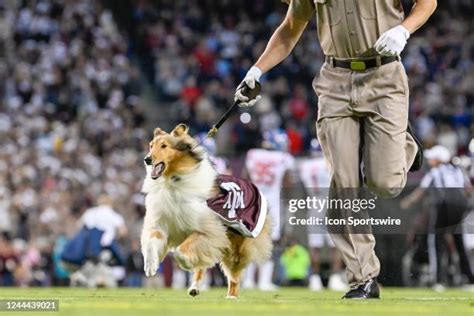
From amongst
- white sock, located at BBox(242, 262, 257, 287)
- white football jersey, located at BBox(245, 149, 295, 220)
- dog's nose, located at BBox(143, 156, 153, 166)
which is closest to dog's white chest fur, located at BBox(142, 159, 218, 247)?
dog's nose, located at BBox(143, 156, 153, 166)

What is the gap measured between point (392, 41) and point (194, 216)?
226 cm

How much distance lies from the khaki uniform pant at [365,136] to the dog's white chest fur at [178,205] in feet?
4.00

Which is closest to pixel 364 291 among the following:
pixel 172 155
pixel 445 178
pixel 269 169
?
pixel 172 155

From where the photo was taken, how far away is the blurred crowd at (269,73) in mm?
25953

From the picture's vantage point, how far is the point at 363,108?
389 inches

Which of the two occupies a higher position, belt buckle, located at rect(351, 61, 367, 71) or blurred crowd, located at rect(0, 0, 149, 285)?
blurred crowd, located at rect(0, 0, 149, 285)

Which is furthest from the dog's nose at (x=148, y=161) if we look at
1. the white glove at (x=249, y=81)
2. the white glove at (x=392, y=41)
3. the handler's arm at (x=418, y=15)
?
the handler's arm at (x=418, y=15)

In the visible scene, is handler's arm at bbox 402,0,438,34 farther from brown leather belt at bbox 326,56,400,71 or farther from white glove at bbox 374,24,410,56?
brown leather belt at bbox 326,56,400,71

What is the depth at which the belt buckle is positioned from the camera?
9.92 m

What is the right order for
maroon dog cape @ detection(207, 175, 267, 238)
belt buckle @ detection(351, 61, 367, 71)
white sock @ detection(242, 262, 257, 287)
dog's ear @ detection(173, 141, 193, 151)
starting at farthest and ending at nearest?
1. white sock @ detection(242, 262, 257, 287)
2. dog's ear @ detection(173, 141, 193, 151)
3. maroon dog cape @ detection(207, 175, 267, 238)
4. belt buckle @ detection(351, 61, 367, 71)

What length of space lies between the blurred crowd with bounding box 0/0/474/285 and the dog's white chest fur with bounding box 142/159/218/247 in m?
10.2

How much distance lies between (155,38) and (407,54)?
5.38 meters

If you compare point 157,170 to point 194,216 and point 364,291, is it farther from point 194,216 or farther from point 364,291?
point 364,291

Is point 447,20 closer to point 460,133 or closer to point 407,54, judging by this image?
point 407,54
